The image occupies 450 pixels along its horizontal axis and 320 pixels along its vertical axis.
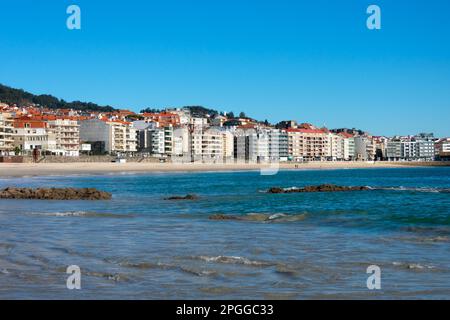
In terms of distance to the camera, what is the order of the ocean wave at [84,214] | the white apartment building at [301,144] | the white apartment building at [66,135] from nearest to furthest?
the ocean wave at [84,214] → the white apartment building at [66,135] → the white apartment building at [301,144]

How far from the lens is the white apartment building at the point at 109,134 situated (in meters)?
140

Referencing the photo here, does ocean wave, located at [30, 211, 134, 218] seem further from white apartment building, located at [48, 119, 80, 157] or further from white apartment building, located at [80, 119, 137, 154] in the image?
white apartment building, located at [80, 119, 137, 154]

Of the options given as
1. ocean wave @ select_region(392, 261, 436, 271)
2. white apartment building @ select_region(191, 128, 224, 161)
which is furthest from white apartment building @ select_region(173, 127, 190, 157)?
ocean wave @ select_region(392, 261, 436, 271)

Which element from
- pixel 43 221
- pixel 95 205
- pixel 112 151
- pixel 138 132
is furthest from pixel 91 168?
pixel 43 221

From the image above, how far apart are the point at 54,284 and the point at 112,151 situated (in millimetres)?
130868

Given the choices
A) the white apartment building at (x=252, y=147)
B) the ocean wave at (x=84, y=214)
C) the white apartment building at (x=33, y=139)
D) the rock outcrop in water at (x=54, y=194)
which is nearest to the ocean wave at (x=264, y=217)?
the ocean wave at (x=84, y=214)

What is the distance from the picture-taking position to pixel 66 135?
128750 mm

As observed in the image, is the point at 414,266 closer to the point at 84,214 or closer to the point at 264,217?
the point at 264,217

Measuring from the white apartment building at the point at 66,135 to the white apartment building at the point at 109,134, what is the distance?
8998 millimetres

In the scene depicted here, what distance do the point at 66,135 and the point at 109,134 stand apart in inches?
472

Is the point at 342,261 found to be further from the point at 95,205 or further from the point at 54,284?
the point at 95,205

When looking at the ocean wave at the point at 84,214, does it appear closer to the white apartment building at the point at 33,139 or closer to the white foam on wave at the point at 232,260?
the white foam on wave at the point at 232,260

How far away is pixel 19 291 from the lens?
910cm

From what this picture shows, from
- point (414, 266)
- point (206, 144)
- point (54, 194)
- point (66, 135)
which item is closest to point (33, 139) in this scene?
point (66, 135)
